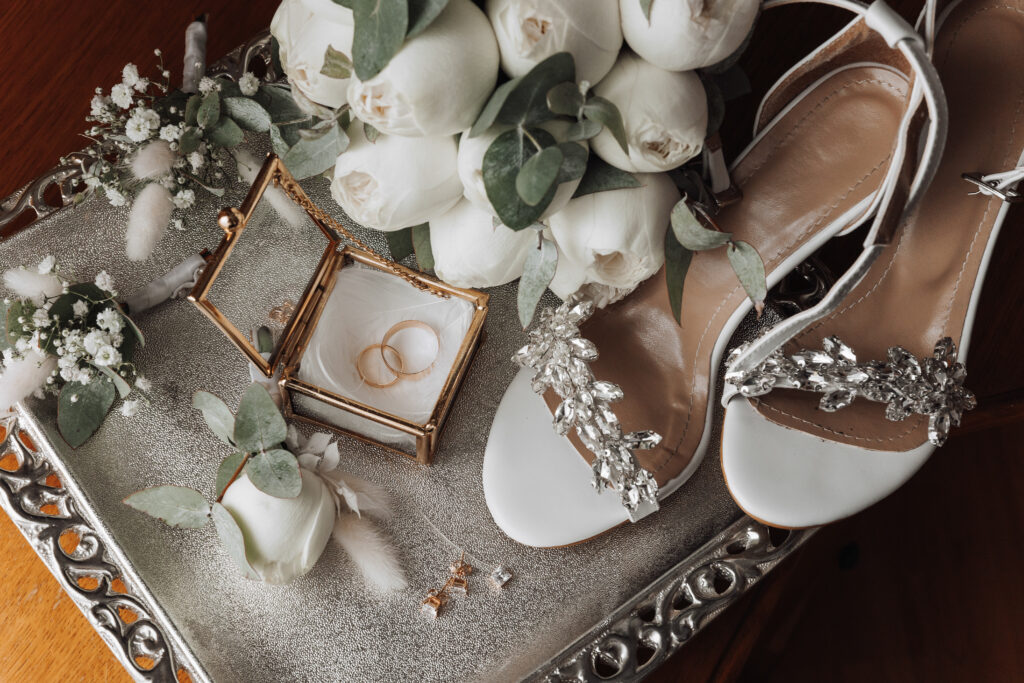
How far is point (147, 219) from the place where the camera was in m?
0.55

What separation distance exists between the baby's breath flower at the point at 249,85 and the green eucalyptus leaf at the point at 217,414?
22 centimetres

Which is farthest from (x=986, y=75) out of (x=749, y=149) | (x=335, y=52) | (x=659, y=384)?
(x=335, y=52)

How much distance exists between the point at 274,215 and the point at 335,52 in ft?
0.51

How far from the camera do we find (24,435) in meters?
0.54

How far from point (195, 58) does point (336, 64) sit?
27 centimetres

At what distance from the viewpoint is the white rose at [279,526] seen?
18.8 inches

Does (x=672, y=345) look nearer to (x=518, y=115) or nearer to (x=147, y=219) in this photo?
(x=518, y=115)

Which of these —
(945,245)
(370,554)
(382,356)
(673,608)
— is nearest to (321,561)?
(370,554)

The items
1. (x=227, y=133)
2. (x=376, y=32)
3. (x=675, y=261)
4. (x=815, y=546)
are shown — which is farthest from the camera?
(x=815, y=546)

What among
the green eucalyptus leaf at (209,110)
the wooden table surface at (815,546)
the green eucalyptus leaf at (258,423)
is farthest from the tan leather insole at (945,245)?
the green eucalyptus leaf at (209,110)

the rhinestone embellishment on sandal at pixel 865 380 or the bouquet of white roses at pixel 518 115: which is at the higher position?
the bouquet of white roses at pixel 518 115

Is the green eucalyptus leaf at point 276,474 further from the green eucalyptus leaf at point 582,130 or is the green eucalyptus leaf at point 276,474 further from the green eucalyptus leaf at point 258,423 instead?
the green eucalyptus leaf at point 582,130

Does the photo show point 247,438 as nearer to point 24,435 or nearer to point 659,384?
point 24,435

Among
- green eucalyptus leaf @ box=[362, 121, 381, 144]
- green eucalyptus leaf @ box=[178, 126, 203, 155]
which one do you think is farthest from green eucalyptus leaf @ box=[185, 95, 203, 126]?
green eucalyptus leaf @ box=[362, 121, 381, 144]
